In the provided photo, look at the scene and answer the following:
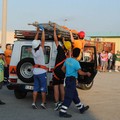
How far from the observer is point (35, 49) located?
8992 mm

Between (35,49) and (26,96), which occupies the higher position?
(35,49)

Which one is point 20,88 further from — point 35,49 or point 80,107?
point 80,107

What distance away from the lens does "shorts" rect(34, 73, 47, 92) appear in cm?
905

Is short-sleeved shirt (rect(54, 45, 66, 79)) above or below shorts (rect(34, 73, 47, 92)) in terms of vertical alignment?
above

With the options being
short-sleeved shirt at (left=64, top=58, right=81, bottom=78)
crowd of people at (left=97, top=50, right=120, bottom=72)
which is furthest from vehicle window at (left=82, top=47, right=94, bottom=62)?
crowd of people at (left=97, top=50, right=120, bottom=72)

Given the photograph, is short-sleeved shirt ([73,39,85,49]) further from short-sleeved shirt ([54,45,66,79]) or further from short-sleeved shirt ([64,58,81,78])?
short-sleeved shirt ([64,58,81,78])

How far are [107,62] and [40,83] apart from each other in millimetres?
17893

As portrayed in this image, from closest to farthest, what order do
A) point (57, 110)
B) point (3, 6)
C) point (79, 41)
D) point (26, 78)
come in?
point (57, 110), point (26, 78), point (79, 41), point (3, 6)

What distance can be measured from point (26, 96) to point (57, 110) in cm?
250

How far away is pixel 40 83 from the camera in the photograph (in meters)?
9.11

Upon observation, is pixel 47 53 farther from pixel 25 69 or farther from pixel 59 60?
pixel 59 60

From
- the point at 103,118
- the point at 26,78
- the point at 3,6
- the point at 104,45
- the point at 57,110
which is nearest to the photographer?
the point at 103,118

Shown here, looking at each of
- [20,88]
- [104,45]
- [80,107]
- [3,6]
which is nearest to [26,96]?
[20,88]

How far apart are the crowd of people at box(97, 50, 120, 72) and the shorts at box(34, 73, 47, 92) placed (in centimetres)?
1712
